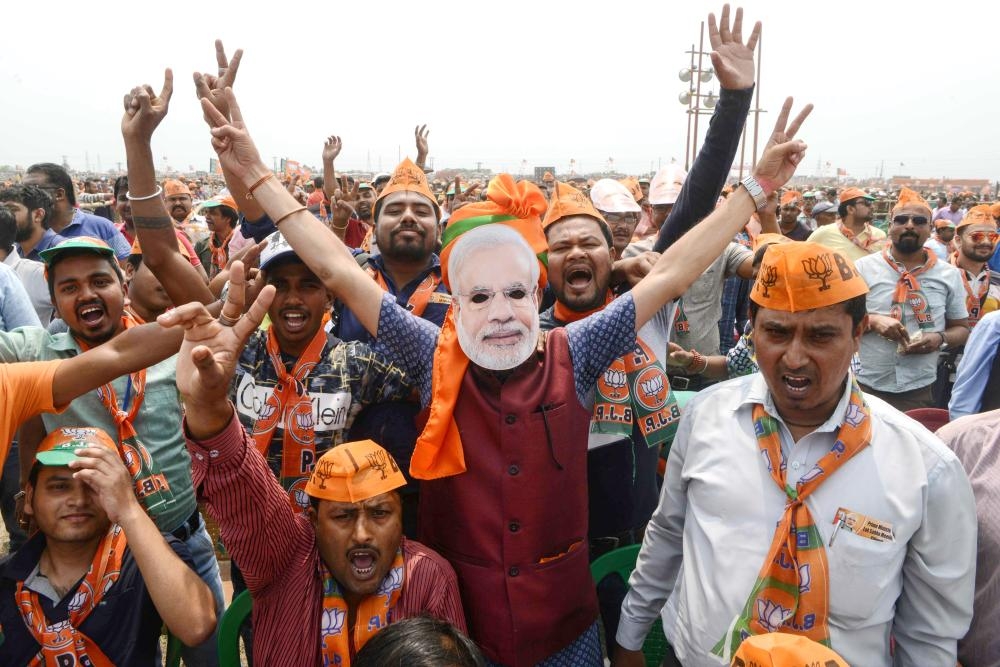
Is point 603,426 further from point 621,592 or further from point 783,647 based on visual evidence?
point 783,647

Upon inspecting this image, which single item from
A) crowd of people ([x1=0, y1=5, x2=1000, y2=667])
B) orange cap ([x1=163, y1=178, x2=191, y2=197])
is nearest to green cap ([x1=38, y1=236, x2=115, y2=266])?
crowd of people ([x1=0, y1=5, x2=1000, y2=667])

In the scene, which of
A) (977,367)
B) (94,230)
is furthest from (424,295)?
(94,230)

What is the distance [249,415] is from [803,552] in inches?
72.5

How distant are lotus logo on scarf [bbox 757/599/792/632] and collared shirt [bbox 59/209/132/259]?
17.0 ft

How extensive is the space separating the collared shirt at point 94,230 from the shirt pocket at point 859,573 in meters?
5.32

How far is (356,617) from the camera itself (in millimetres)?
2055

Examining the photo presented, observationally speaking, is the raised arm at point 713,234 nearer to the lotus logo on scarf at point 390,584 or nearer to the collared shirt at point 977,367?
the lotus logo on scarf at point 390,584

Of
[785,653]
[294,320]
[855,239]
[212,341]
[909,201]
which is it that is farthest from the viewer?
[855,239]

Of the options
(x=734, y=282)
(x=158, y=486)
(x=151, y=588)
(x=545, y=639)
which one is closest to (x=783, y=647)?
(x=545, y=639)

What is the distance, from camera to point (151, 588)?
79.0 inches

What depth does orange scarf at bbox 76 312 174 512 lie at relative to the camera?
2447 mm

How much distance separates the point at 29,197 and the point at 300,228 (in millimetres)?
3744

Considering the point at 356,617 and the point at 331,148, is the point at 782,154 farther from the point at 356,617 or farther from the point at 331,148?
the point at 331,148

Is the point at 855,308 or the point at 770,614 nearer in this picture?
the point at 770,614
